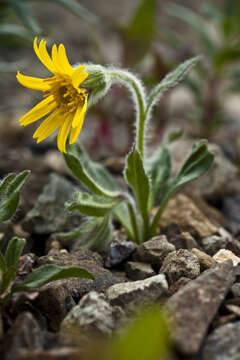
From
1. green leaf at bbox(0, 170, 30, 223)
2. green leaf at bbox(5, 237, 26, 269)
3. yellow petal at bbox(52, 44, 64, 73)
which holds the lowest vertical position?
green leaf at bbox(5, 237, 26, 269)

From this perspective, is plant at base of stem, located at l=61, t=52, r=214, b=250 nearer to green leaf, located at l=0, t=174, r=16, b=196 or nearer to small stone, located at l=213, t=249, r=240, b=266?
green leaf, located at l=0, t=174, r=16, b=196

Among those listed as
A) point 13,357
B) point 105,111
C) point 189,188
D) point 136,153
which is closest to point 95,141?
point 105,111

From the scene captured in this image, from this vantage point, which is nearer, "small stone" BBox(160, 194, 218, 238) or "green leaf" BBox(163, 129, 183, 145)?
"small stone" BBox(160, 194, 218, 238)

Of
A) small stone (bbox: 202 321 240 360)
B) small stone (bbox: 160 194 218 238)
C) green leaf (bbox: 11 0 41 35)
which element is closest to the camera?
small stone (bbox: 202 321 240 360)

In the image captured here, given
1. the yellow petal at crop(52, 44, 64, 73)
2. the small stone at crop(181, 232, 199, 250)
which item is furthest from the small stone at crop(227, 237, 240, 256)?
the yellow petal at crop(52, 44, 64, 73)

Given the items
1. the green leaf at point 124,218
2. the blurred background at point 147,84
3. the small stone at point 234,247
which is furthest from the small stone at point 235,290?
the blurred background at point 147,84

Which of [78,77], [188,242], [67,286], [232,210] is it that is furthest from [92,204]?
[232,210]

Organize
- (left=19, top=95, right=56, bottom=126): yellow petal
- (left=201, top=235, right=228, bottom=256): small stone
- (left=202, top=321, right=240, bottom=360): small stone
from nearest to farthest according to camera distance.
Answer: (left=202, top=321, right=240, bottom=360): small stone < (left=19, top=95, right=56, bottom=126): yellow petal < (left=201, top=235, right=228, bottom=256): small stone
